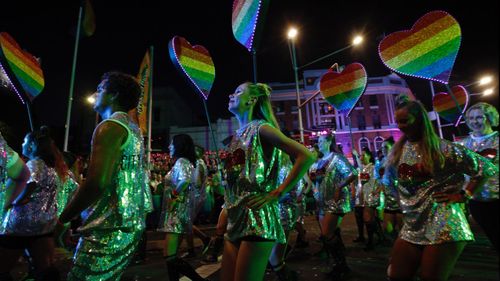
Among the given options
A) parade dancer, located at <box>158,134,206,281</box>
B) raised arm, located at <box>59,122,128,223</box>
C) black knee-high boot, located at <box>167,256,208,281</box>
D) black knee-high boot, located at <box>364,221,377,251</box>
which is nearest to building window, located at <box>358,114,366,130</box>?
black knee-high boot, located at <box>364,221,377,251</box>

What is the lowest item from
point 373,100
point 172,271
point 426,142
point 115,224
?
point 172,271

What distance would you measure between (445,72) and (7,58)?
6224 millimetres

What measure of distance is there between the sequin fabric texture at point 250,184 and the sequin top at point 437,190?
3.97 feet

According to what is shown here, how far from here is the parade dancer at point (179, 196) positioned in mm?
4457

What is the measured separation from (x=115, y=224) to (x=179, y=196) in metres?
2.87

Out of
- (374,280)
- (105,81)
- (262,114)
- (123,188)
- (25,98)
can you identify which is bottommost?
(374,280)

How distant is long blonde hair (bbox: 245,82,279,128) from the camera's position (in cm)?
261

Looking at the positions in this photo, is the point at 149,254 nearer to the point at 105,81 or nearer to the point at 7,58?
the point at 7,58

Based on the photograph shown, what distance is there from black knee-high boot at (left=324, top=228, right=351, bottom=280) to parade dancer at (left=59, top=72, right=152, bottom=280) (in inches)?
136

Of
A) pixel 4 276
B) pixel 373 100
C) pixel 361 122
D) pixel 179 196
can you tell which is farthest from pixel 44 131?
pixel 373 100

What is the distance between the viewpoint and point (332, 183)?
18.6ft

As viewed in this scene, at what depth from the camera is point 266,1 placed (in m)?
3.47

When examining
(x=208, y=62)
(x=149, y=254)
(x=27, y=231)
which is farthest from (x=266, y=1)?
(x=149, y=254)

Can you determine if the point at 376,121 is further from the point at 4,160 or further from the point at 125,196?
the point at 125,196
